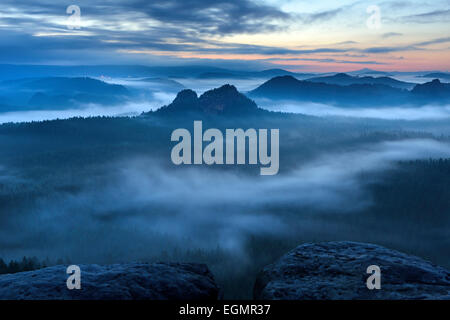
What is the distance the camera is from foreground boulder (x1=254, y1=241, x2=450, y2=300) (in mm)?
21219

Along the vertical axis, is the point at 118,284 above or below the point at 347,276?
above

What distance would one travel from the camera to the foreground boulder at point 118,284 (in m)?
20.7

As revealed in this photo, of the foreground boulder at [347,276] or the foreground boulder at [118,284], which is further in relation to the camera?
the foreground boulder at [347,276]

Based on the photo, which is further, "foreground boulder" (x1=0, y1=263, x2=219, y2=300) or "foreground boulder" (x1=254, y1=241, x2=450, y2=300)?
"foreground boulder" (x1=254, y1=241, x2=450, y2=300)

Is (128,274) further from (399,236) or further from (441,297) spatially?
(399,236)

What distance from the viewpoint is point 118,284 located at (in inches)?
869

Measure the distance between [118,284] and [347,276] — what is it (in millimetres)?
17059

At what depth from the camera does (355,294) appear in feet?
69.5

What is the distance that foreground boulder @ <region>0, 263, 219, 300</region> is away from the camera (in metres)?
20.7

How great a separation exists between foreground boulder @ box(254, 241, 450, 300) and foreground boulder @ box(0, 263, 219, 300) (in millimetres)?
5574

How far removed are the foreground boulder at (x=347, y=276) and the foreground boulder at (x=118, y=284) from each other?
18.3 feet

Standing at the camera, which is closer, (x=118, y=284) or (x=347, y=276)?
(x=118, y=284)
